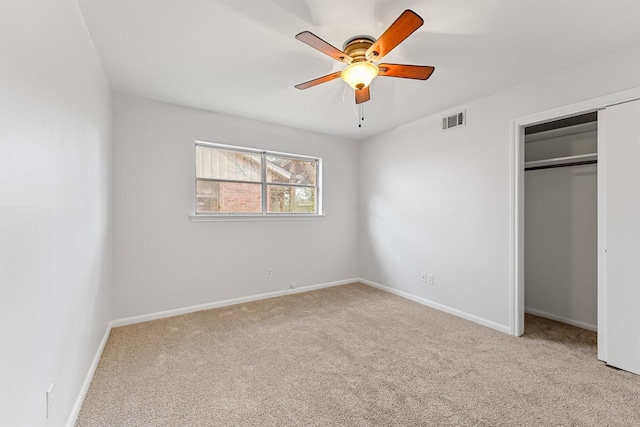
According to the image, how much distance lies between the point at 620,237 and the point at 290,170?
12.0 feet

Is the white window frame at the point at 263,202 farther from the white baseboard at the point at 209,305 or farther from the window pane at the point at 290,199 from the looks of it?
the white baseboard at the point at 209,305

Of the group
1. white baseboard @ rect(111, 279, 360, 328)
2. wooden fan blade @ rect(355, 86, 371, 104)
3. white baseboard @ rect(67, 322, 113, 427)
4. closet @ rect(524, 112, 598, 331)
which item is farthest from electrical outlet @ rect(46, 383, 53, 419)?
closet @ rect(524, 112, 598, 331)

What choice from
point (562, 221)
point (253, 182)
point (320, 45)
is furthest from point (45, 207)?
point (562, 221)

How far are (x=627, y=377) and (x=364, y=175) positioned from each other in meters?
3.65

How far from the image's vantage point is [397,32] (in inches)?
63.6

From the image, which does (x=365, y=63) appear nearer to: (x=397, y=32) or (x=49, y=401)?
(x=397, y=32)

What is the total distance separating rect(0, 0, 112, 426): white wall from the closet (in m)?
4.15

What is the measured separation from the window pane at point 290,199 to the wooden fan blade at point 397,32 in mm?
2637

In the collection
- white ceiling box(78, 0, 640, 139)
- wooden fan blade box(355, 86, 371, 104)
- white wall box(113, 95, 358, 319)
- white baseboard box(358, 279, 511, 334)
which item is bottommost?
white baseboard box(358, 279, 511, 334)

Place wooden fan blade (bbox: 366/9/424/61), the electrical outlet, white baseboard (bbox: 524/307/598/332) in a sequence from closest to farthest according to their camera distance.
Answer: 1. the electrical outlet
2. wooden fan blade (bbox: 366/9/424/61)
3. white baseboard (bbox: 524/307/598/332)

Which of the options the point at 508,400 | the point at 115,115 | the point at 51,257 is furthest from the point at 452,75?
the point at 115,115

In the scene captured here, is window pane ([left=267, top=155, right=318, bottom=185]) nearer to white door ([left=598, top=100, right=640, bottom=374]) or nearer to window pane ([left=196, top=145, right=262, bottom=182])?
window pane ([left=196, top=145, right=262, bottom=182])

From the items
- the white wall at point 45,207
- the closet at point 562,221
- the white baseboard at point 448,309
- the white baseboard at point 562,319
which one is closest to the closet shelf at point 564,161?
the closet at point 562,221

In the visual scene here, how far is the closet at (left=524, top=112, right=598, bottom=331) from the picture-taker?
121 inches
